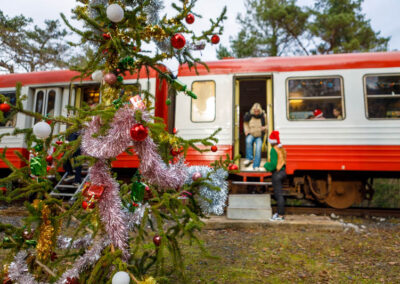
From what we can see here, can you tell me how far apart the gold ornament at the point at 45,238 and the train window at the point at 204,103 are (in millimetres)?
4767

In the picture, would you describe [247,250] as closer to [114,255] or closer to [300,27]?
[114,255]

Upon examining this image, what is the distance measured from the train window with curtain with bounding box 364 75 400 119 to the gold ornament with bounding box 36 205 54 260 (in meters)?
6.11

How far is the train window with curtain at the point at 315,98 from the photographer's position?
593 centimetres

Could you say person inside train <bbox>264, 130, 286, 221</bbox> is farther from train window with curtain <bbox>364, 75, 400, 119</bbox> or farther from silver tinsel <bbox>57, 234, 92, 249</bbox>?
silver tinsel <bbox>57, 234, 92, 249</bbox>

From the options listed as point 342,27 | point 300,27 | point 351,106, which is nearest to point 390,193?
point 351,106

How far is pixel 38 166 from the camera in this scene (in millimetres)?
1715

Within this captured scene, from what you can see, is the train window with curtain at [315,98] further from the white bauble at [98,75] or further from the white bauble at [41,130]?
the white bauble at [41,130]

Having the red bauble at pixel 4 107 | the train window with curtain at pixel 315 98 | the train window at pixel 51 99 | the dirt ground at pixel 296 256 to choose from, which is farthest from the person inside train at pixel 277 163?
the train window at pixel 51 99

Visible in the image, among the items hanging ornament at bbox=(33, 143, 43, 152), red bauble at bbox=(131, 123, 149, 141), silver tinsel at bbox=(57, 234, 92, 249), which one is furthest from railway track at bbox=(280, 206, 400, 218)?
hanging ornament at bbox=(33, 143, 43, 152)

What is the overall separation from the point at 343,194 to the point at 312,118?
1.95 metres

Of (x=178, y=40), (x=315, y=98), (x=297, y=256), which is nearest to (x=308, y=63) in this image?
(x=315, y=98)

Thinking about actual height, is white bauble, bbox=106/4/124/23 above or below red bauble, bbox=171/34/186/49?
above

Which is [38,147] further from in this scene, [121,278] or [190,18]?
[190,18]

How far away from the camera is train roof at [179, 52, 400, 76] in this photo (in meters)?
5.84
